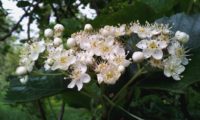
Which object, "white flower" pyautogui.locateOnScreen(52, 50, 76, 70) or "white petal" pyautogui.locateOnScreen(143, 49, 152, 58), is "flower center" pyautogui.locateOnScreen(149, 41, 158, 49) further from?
"white flower" pyautogui.locateOnScreen(52, 50, 76, 70)

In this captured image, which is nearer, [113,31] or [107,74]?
[107,74]

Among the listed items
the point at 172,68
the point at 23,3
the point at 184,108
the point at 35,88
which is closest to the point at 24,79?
the point at 35,88

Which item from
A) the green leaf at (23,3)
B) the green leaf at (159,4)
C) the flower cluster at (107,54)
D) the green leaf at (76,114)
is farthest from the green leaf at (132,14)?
the green leaf at (23,3)

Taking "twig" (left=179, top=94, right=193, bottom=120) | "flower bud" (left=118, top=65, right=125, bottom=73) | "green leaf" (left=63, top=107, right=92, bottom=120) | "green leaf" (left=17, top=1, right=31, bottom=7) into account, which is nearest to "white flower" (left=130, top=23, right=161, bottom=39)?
"flower bud" (left=118, top=65, right=125, bottom=73)

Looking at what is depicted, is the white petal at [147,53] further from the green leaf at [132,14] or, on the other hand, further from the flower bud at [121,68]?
the green leaf at [132,14]

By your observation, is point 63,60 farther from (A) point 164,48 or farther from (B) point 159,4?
(B) point 159,4
